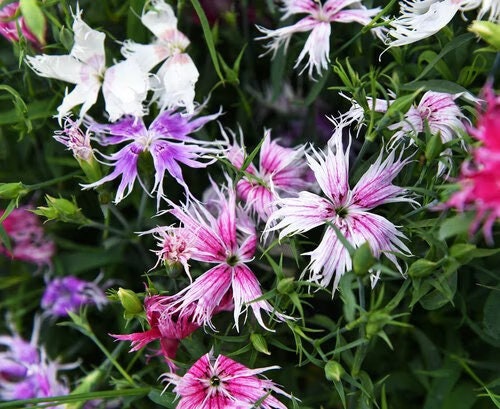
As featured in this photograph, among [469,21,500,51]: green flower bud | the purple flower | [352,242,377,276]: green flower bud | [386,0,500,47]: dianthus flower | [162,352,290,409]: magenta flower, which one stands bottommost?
the purple flower

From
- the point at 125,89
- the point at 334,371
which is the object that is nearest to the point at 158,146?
the point at 125,89

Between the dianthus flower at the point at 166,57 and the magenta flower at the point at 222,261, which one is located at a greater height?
the dianthus flower at the point at 166,57

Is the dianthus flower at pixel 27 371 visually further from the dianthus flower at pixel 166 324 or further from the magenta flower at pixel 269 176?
the magenta flower at pixel 269 176

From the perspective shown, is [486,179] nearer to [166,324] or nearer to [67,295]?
[166,324]

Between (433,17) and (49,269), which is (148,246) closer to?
(49,269)

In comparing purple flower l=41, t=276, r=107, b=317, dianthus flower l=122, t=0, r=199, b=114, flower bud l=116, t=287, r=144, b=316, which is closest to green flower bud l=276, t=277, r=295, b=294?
flower bud l=116, t=287, r=144, b=316

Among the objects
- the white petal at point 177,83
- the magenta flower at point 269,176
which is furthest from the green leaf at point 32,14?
the magenta flower at point 269,176

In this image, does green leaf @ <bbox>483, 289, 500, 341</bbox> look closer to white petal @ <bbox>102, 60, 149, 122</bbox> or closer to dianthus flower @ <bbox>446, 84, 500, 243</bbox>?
dianthus flower @ <bbox>446, 84, 500, 243</bbox>
